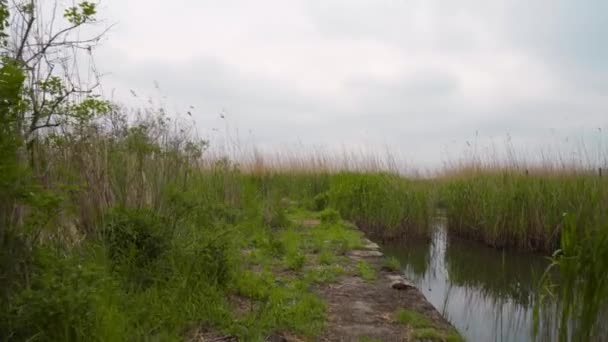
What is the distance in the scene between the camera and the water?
11.1 ft

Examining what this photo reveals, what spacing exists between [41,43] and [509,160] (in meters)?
6.98

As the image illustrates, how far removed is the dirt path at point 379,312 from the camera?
92.4 inches

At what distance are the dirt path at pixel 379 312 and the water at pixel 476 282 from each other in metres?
0.39

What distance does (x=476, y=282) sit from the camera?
4.73 meters

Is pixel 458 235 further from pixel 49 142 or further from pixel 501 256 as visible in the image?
pixel 49 142

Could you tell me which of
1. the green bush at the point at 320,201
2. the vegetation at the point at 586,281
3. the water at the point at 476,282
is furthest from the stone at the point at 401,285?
the green bush at the point at 320,201

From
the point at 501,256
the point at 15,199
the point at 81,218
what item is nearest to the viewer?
the point at 15,199

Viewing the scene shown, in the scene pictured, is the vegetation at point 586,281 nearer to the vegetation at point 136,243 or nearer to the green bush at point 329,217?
the vegetation at point 136,243

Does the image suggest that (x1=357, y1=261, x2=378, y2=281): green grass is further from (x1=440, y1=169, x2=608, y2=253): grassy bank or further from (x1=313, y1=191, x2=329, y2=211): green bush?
(x1=313, y1=191, x2=329, y2=211): green bush

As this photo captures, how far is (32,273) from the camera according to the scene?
1.76m

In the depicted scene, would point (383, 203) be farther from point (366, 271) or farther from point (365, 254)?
point (366, 271)

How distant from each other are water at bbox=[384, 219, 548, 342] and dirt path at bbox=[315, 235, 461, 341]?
0.39 meters

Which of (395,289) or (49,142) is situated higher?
(49,142)

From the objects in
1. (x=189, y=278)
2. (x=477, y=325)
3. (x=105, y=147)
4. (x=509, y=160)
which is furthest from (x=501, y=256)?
(x=105, y=147)
